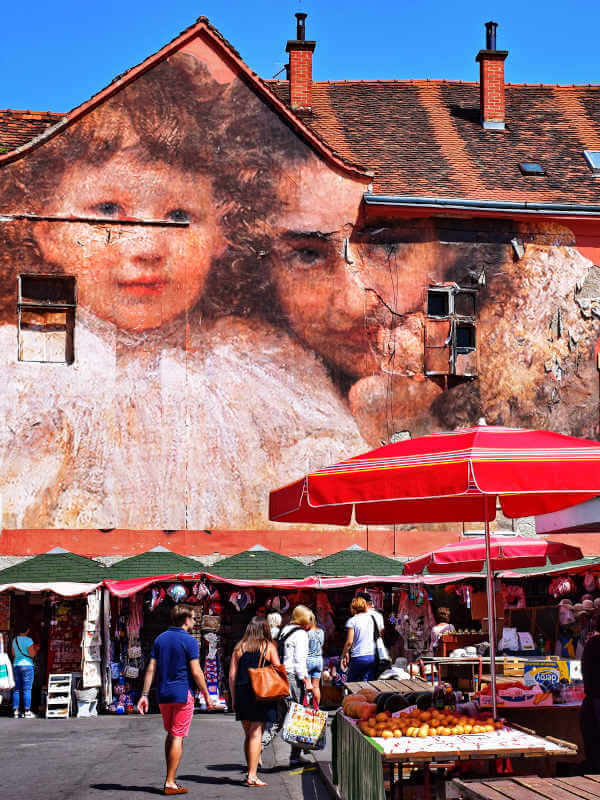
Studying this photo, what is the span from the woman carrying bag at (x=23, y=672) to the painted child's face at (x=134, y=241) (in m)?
6.27

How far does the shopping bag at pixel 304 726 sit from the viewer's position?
10.6 m

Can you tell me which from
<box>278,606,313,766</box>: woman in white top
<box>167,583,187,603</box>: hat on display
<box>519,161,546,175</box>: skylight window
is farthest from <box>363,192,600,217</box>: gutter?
<box>278,606,313,766</box>: woman in white top

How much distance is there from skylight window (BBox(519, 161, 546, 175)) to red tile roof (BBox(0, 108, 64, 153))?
9879 mm

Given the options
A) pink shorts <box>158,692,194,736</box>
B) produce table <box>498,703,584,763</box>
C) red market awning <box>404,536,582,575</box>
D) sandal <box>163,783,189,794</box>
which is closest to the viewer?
produce table <box>498,703,584,763</box>

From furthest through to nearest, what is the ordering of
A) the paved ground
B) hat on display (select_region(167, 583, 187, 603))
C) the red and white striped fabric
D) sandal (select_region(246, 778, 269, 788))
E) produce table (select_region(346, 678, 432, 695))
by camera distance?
1. hat on display (select_region(167, 583, 187, 603))
2. sandal (select_region(246, 778, 269, 788))
3. the paved ground
4. produce table (select_region(346, 678, 432, 695))
5. the red and white striped fabric

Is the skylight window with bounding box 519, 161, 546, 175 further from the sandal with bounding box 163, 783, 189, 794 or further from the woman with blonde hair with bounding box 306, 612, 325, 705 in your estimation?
the sandal with bounding box 163, 783, 189, 794

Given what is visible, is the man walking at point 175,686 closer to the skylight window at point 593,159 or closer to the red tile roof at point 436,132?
the red tile roof at point 436,132

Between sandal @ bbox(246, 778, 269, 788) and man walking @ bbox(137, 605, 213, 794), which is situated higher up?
man walking @ bbox(137, 605, 213, 794)

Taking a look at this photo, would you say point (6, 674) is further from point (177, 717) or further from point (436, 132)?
point (436, 132)

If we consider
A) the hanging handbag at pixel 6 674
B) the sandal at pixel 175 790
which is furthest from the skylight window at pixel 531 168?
the sandal at pixel 175 790

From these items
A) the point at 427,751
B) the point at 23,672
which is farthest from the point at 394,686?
the point at 23,672

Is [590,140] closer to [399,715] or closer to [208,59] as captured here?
[208,59]

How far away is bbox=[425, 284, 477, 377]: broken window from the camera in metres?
23.2

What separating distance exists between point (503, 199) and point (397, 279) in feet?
9.13
